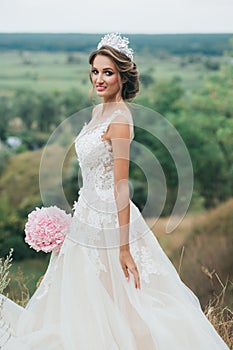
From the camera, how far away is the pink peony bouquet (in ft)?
9.61

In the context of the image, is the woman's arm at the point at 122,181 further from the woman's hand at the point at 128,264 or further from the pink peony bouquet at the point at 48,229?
the pink peony bouquet at the point at 48,229

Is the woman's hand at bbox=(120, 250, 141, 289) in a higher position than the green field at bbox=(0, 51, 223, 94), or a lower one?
lower

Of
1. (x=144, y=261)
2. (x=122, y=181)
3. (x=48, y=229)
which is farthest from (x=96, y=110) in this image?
(x=144, y=261)

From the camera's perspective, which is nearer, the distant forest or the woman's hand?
the woman's hand

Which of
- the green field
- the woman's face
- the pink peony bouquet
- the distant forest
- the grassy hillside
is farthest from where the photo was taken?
the green field

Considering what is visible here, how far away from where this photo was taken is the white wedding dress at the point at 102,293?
2.83m

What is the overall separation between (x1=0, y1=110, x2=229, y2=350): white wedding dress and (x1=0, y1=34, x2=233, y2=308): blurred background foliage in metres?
4.73

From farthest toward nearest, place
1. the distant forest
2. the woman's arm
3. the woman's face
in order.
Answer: the distant forest → the woman's face → the woman's arm

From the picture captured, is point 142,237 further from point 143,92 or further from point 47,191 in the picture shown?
point 143,92

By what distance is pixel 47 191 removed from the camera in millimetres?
3283

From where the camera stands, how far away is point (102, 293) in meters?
2.87

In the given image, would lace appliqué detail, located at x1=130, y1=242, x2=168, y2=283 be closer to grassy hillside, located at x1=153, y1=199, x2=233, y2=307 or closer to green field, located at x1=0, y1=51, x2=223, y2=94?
grassy hillside, located at x1=153, y1=199, x2=233, y2=307

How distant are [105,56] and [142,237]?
2.74 feet

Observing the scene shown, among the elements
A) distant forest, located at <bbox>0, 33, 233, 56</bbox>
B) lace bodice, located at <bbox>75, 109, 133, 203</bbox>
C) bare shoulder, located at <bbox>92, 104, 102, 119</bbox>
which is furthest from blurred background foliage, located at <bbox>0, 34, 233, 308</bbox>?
lace bodice, located at <bbox>75, 109, 133, 203</bbox>
